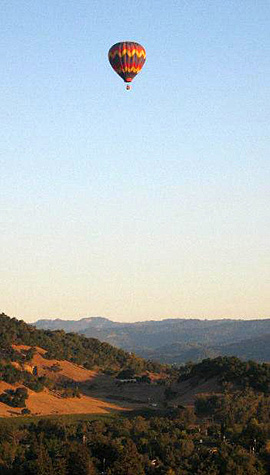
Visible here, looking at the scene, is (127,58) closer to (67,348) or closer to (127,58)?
(127,58)

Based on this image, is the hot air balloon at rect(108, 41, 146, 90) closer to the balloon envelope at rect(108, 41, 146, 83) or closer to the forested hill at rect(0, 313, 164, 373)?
the balloon envelope at rect(108, 41, 146, 83)

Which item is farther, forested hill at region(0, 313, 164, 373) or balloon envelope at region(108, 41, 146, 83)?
forested hill at region(0, 313, 164, 373)

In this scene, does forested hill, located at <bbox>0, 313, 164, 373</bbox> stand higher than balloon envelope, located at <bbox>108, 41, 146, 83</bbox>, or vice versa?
balloon envelope, located at <bbox>108, 41, 146, 83</bbox>

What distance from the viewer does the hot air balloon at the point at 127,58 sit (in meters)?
92.7

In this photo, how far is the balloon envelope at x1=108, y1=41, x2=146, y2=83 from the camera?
9269cm

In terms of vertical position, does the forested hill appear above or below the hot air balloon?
below

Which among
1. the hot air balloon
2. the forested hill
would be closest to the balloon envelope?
the hot air balloon

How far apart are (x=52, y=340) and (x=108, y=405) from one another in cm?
4920

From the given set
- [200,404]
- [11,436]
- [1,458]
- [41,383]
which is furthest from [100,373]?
[1,458]

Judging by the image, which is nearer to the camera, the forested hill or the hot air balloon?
the hot air balloon

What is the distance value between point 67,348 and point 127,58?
89075 millimetres

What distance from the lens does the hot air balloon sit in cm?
9269

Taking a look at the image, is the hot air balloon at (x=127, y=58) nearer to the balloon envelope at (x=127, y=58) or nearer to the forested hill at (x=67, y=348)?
the balloon envelope at (x=127, y=58)

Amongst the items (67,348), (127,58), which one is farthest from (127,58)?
A: (67,348)
